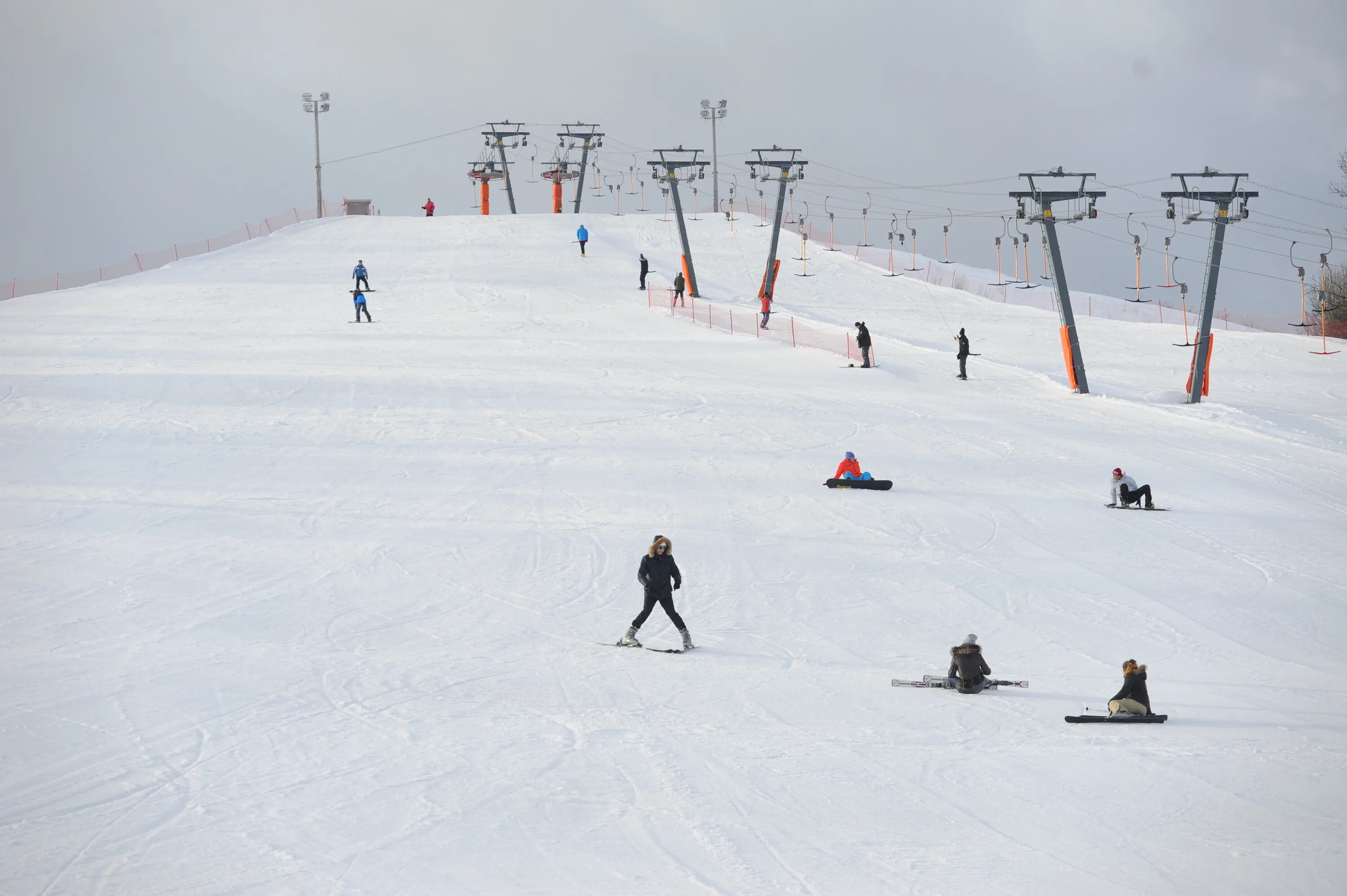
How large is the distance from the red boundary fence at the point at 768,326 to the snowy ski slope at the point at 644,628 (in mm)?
2751

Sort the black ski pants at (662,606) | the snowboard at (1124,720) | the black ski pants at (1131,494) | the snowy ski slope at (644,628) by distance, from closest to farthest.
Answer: the snowy ski slope at (644,628) → the snowboard at (1124,720) → the black ski pants at (662,606) → the black ski pants at (1131,494)

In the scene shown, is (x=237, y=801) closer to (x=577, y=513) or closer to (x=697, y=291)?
(x=577, y=513)

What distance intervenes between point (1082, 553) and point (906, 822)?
943 centimetres

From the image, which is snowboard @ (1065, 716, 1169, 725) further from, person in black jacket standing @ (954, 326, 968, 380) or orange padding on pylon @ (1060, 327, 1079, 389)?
orange padding on pylon @ (1060, 327, 1079, 389)

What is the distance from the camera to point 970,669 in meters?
10.5

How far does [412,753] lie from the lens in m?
8.68

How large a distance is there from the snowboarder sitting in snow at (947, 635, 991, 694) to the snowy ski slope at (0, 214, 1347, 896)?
0.30 meters

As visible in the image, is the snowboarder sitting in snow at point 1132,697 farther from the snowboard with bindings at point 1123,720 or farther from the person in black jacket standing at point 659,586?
the person in black jacket standing at point 659,586

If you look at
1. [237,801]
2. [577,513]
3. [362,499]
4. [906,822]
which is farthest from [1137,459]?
[237,801]

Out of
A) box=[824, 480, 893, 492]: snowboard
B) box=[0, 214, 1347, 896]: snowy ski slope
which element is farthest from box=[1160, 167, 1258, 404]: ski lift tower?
box=[824, 480, 893, 492]: snowboard

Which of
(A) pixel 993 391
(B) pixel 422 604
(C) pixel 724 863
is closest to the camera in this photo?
(C) pixel 724 863

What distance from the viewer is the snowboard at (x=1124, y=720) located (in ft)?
31.5

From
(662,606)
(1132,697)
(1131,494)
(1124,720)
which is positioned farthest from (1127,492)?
(662,606)

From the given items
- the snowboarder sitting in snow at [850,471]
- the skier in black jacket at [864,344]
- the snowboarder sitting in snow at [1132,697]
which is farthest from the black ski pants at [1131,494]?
the skier in black jacket at [864,344]
